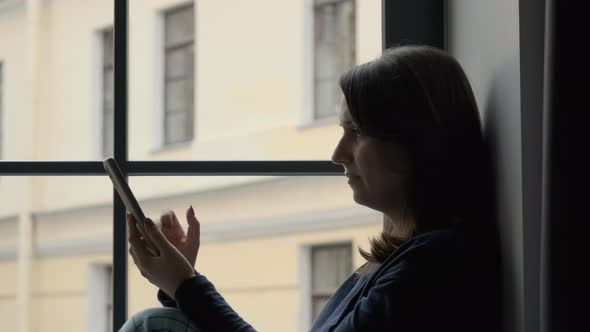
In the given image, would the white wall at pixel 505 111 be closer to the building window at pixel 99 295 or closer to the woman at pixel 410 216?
the woman at pixel 410 216

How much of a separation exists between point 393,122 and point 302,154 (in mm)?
9870

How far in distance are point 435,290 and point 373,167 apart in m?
0.15

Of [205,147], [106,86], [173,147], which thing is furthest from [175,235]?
[106,86]

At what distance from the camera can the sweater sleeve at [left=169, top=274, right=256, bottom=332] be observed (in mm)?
954

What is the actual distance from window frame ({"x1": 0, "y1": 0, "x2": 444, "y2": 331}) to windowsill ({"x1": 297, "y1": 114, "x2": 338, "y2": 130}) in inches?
367

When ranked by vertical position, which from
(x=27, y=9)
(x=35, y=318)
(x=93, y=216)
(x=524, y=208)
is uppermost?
(x=27, y=9)

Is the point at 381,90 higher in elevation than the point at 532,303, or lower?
higher

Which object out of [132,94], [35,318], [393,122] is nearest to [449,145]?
[393,122]

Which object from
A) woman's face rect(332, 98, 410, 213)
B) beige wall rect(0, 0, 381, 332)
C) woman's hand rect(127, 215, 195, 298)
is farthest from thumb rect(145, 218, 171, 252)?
beige wall rect(0, 0, 381, 332)

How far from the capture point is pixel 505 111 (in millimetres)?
818

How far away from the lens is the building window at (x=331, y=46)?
1093 centimetres

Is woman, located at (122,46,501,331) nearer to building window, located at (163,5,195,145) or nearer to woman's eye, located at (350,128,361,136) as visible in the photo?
woman's eye, located at (350,128,361,136)

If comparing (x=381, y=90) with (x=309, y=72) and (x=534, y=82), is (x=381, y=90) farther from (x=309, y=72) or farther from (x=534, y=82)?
(x=309, y=72)

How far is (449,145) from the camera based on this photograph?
0.90 metres
